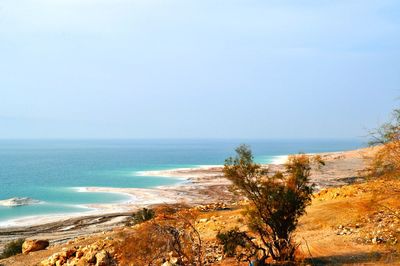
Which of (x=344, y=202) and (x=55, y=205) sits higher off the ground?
(x=344, y=202)

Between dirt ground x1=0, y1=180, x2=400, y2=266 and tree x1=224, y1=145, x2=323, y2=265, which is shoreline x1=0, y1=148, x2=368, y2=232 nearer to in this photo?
dirt ground x1=0, y1=180, x2=400, y2=266

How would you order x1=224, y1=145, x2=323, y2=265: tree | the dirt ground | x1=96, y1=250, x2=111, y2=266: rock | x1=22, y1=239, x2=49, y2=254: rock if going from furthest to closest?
x1=22, y1=239, x2=49, y2=254: rock
x1=96, y1=250, x2=111, y2=266: rock
x1=224, y1=145, x2=323, y2=265: tree
the dirt ground

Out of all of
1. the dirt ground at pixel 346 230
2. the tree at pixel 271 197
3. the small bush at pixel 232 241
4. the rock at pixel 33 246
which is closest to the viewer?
the small bush at pixel 232 241

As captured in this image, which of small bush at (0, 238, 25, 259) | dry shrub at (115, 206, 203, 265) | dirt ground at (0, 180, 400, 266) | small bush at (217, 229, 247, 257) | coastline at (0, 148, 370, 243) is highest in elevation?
dry shrub at (115, 206, 203, 265)

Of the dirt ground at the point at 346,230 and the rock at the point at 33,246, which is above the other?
the dirt ground at the point at 346,230

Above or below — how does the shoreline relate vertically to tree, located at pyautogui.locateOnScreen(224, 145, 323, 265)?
below

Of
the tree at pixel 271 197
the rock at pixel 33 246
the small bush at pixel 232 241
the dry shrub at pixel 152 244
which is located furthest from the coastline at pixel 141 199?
the dry shrub at pixel 152 244

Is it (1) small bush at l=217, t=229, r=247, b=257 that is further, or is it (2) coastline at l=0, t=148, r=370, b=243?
(2) coastline at l=0, t=148, r=370, b=243

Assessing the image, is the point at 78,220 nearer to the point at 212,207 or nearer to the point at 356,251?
the point at 212,207

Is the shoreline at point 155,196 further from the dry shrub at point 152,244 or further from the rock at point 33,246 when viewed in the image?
the dry shrub at point 152,244

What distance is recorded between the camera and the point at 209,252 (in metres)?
18.7

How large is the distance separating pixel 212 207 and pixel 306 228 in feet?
45.3

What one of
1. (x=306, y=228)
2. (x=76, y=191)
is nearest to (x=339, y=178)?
(x=76, y=191)

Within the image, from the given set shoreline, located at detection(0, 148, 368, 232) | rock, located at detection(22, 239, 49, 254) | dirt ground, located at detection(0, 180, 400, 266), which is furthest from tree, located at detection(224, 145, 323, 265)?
shoreline, located at detection(0, 148, 368, 232)
